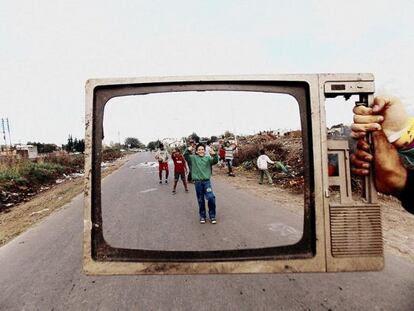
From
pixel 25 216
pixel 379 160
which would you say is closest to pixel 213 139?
pixel 379 160

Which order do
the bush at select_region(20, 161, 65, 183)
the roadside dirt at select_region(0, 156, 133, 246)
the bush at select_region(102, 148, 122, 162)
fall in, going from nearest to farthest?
1. the bush at select_region(102, 148, 122, 162)
2. the roadside dirt at select_region(0, 156, 133, 246)
3. the bush at select_region(20, 161, 65, 183)

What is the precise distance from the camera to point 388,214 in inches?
248

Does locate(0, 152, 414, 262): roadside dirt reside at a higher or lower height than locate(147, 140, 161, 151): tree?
lower

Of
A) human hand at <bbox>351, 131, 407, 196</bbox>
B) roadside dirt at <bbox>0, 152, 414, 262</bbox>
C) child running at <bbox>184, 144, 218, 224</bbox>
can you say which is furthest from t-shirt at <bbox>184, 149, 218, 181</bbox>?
roadside dirt at <bbox>0, 152, 414, 262</bbox>

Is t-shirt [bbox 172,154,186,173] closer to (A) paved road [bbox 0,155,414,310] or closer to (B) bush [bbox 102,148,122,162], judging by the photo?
(A) paved road [bbox 0,155,414,310]

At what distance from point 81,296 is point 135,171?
1475 millimetres

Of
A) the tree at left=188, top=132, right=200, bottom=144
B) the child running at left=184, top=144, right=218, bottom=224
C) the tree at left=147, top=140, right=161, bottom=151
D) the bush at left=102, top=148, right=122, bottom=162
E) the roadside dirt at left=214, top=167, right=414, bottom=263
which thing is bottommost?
the roadside dirt at left=214, top=167, right=414, bottom=263

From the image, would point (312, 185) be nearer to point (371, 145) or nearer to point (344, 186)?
point (344, 186)

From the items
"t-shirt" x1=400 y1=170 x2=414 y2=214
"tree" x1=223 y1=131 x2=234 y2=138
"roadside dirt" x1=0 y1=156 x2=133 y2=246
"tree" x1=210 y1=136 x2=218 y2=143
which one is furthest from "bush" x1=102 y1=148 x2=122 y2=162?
"roadside dirt" x1=0 y1=156 x2=133 y2=246

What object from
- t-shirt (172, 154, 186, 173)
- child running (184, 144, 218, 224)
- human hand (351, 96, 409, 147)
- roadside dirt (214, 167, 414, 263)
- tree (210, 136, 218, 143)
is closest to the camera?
human hand (351, 96, 409, 147)

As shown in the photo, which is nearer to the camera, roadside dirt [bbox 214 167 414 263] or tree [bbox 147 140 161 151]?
tree [bbox 147 140 161 151]

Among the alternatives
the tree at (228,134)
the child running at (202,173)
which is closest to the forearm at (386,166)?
the tree at (228,134)

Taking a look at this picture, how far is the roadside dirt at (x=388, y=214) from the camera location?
4222mm

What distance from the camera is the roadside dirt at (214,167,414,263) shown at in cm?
422
